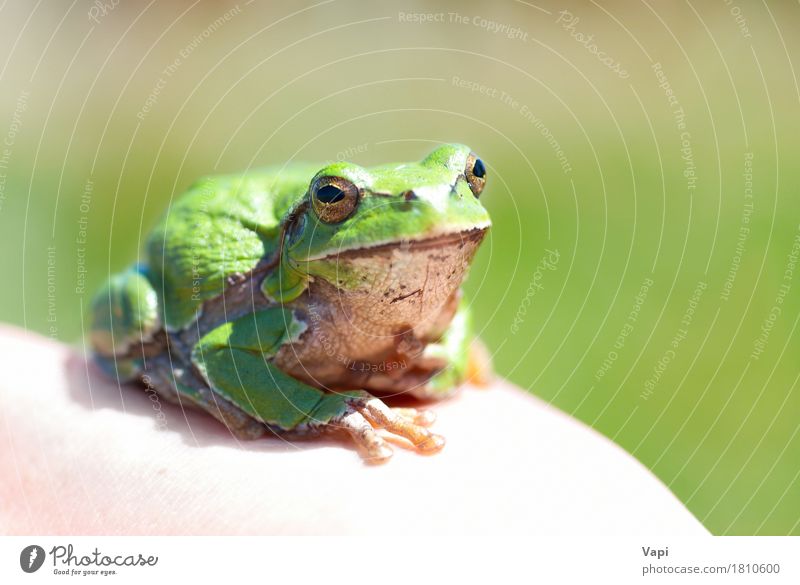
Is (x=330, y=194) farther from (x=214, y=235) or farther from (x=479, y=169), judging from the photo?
(x=214, y=235)

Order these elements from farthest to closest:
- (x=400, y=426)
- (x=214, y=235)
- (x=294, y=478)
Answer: (x=214, y=235) < (x=400, y=426) < (x=294, y=478)

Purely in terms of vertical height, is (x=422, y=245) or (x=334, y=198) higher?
(x=334, y=198)

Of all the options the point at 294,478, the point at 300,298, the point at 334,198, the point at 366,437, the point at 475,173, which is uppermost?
the point at 475,173

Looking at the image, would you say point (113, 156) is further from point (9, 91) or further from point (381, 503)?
point (381, 503)

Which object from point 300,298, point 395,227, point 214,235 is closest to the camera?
point 395,227

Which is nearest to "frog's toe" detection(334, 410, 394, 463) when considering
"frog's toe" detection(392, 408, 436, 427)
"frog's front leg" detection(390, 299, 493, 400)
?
"frog's toe" detection(392, 408, 436, 427)

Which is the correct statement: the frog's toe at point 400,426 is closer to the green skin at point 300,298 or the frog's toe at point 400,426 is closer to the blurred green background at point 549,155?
the green skin at point 300,298

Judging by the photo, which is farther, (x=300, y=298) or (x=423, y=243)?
(x=300, y=298)

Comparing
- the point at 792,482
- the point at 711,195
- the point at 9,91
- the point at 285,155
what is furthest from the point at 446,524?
the point at 9,91

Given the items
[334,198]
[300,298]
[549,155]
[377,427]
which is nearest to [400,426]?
[377,427]
